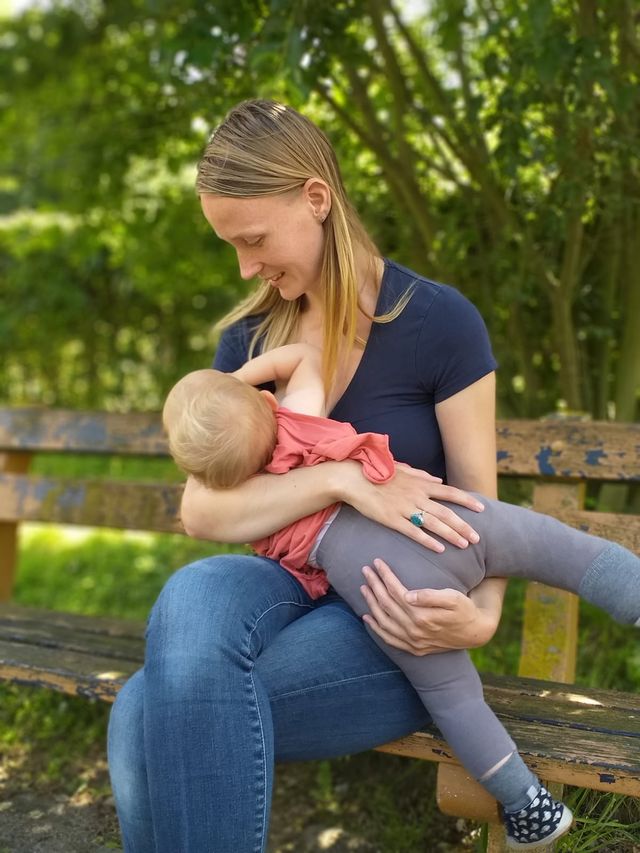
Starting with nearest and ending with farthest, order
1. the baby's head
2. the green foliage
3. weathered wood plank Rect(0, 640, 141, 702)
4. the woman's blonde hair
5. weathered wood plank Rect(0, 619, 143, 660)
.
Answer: the baby's head → the woman's blonde hair → weathered wood plank Rect(0, 640, 141, 702) → weathered wood plank Rect(0, 619, 143, 660) → the green foliage

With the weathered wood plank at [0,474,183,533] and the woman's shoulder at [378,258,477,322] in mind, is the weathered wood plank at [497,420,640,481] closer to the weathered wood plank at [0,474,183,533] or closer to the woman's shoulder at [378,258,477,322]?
the woman's shoulder at [378,258,477,322]

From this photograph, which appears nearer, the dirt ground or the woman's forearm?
the woman's forearm

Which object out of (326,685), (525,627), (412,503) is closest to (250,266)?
(412,503)

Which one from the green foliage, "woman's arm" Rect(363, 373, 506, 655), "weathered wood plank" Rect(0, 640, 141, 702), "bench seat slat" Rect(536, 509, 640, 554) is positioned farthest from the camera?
the green foliage

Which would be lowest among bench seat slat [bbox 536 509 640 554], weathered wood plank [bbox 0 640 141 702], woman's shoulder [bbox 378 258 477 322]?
weathered wood plank [bbox 0 640 141 702]

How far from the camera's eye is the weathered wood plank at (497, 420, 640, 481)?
2.48m

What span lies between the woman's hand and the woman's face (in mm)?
707

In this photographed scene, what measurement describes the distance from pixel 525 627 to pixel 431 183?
1.75 meters

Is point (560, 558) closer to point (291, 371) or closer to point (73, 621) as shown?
point (291, 371)

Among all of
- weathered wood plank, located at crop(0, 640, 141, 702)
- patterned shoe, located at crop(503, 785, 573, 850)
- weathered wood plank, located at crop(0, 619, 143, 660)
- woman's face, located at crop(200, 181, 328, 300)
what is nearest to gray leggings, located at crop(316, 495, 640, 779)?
patterned shoe, located at crop(503, 785, 573, 850)

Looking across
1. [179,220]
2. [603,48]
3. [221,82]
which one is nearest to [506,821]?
[603,48]

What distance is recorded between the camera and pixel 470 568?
192cm

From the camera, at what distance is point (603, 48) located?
2.77m

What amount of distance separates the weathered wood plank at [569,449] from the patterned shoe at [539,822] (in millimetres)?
929
